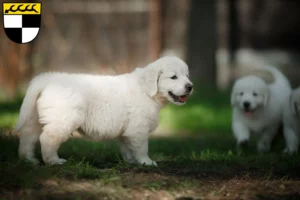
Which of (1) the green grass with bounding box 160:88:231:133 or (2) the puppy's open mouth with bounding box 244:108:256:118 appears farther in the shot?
(1) the green grass with bounding box 160:88:231:133

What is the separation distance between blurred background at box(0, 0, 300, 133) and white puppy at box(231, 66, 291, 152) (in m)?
2.35

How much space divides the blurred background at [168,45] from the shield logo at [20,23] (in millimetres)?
2334

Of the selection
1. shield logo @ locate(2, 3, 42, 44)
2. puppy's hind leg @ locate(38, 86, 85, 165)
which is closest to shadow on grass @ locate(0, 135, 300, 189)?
puppy's hind leg @ locate(38, 86, 85, 165)

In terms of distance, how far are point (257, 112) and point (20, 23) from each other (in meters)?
3.11

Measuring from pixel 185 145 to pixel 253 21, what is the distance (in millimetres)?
10959

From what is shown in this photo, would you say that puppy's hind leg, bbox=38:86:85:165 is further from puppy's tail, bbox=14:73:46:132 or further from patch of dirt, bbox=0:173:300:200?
patch of dirt, bbox=0:173:300:200

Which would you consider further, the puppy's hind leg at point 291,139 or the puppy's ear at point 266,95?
the puppy's ear at point 266,95

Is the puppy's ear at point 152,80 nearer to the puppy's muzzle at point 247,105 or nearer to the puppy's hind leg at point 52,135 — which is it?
the puppy's hind leg at point 52,135

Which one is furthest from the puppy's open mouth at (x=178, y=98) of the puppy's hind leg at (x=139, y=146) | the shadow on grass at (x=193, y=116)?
the shadow on grass at (x=193, y=116)

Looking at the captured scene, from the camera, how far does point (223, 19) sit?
18531 mm

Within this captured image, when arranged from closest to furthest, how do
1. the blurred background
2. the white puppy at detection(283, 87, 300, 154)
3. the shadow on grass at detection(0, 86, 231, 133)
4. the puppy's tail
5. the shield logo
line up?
the puppy's tail < the shield logo < the white puppy at detection(283, 87, 300, 154) < the shadow on grass at detection(0, 86, 231, 133) < the blurred background

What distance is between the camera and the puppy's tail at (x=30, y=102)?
16.1 ft

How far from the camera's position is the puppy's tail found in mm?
4918

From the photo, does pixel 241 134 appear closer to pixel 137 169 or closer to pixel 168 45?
pixel 137 169
